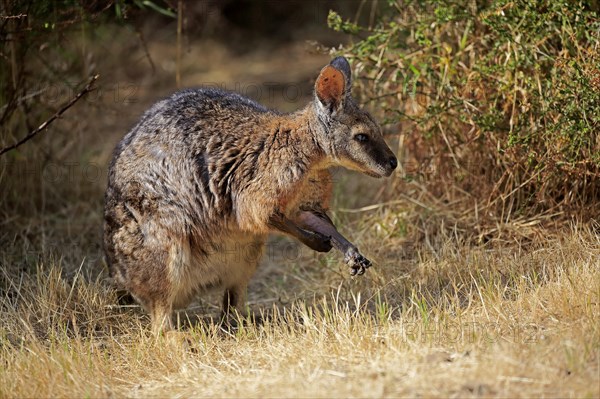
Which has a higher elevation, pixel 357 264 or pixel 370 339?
pixel 357 264

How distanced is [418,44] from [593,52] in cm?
149

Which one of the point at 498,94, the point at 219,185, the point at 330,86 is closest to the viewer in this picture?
the point at 330,86

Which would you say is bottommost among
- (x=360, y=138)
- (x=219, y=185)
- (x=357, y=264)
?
(x=357, y=264)

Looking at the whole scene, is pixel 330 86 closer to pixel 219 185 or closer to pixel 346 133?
pixel 346 133

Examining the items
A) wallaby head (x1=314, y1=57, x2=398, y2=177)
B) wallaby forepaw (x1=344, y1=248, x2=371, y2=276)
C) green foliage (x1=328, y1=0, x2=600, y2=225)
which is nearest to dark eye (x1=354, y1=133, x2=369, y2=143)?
wallaby head (x1=314, y1=57, x2=398, y2=177)

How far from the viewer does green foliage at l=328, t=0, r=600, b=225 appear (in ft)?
18.6

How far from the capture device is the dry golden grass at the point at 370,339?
3.98 m

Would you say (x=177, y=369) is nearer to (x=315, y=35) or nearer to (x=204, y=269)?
(x=204, y=269)

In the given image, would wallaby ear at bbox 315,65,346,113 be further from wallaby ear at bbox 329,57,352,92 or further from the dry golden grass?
the dry golden grass

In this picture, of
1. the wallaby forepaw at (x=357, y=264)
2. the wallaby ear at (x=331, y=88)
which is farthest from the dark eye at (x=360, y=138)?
the wallaby forepaw at (x=357, y=264)

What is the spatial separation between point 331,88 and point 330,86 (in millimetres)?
16

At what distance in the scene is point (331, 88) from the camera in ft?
17.4

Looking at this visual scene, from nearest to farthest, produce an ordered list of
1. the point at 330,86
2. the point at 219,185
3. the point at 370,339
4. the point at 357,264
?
the point at 370,339 → the point at 357,264 → the point at 330,86 → the point at 219,185

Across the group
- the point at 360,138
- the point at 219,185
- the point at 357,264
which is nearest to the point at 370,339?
the point at 357,264
